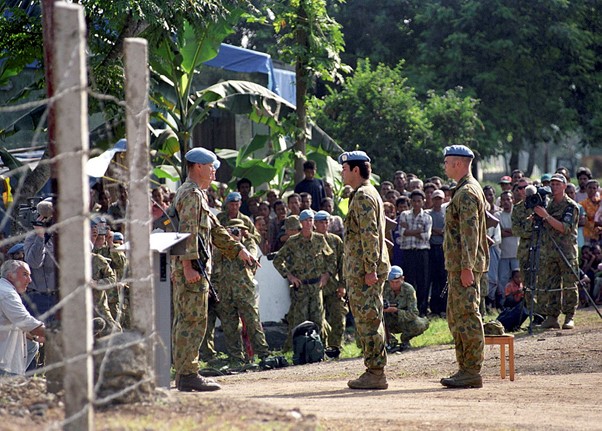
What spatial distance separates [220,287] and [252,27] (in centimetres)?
2286

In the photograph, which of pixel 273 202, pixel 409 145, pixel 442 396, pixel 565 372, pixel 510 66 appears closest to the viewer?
pixel 442 396

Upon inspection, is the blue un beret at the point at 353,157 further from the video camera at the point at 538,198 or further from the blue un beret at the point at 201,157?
the video camera at the point at 538,198

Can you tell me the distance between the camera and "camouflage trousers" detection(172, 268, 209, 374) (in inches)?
386

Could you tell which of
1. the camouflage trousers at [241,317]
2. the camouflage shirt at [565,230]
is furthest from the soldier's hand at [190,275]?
the camouflage shirt at [565,230]

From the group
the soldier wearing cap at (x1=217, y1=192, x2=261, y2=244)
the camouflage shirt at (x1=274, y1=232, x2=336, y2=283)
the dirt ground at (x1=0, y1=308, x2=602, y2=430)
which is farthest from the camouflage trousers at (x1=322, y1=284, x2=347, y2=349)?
the dirt ground at (x1=0, y1=308, x2=602, y2=430)

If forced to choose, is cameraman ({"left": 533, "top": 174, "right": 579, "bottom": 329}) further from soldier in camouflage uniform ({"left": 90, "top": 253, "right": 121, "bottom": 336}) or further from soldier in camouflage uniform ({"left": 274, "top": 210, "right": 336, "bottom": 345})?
soldier in camouflage uniform ({"left": 90, "top": 253, "right": 121, "bottom": 336})

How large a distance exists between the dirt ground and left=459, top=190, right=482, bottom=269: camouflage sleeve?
1227 mm

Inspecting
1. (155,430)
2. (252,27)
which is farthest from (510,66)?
(155,430)

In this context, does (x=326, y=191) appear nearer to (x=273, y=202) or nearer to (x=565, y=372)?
(x=273, y=202)

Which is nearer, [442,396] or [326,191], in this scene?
[442,396]

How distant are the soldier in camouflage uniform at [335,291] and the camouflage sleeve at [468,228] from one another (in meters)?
5.54

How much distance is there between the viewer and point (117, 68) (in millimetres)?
13867

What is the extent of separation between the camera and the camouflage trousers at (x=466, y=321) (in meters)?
10.3

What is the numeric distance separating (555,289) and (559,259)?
0.44m
